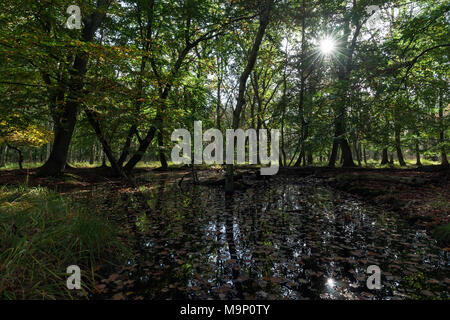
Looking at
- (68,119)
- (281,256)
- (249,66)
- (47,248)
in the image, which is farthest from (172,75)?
(281,256)

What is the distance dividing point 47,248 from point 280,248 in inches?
169

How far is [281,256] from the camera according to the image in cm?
410

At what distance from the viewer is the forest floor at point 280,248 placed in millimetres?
3055

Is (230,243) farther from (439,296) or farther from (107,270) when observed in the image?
(439,296)

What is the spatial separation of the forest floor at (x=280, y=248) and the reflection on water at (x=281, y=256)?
0.7 inches

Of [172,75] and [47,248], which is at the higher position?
[172,75]

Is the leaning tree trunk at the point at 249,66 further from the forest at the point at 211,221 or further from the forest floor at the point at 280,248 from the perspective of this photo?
the forest floor at the point at 280,248

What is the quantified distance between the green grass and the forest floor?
0.33m

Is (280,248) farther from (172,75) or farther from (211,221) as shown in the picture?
(172,75)

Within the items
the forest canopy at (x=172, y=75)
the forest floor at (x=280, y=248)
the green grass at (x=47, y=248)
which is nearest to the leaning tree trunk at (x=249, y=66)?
the forest canopy at (x=172, y=75)
